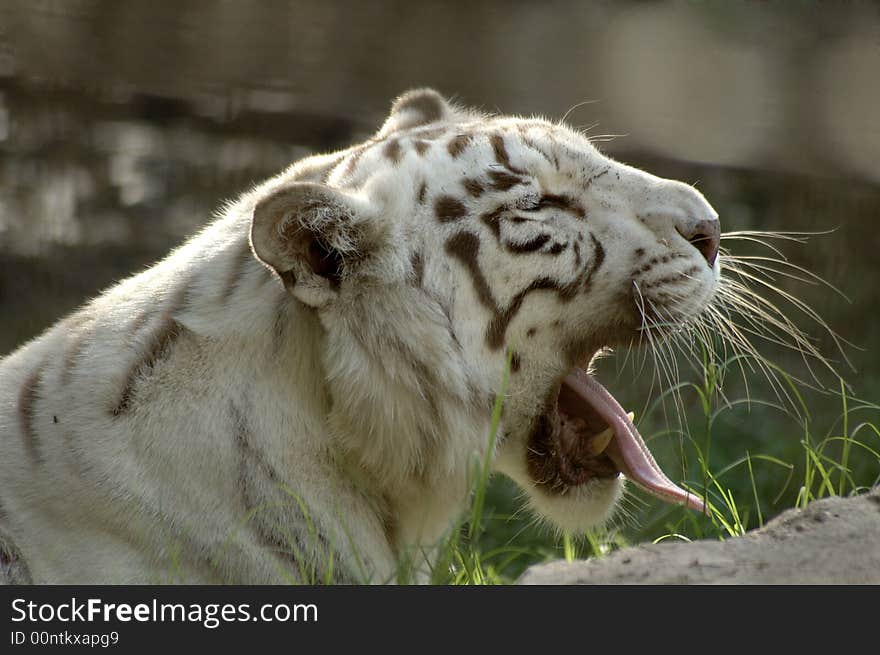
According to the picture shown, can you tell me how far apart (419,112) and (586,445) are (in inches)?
27.6

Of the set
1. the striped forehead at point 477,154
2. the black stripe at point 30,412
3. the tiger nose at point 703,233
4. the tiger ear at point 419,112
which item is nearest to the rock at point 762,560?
the tiger nose at point 703,233

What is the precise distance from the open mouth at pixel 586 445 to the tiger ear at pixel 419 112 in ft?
1.89

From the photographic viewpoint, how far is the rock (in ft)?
5.27

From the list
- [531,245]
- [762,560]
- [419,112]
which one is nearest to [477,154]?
[531,245]

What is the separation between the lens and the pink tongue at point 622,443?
6.96 ft

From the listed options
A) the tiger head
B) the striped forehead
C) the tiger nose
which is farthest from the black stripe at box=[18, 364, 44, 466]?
the tiger nose

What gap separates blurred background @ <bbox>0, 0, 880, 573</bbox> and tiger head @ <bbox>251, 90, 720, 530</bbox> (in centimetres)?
283

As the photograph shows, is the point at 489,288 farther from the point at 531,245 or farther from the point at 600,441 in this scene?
the point at 600,441

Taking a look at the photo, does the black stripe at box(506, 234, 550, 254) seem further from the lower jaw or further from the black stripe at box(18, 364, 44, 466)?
the black stripe at box(18, 364, 44, 466)

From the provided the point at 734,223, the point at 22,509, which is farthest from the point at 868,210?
the point at 22,509

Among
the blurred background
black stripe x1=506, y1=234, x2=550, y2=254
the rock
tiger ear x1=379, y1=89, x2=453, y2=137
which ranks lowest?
the blurred background

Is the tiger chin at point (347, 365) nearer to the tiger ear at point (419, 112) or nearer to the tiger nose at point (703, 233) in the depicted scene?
the tiger nose at point (703, 233)

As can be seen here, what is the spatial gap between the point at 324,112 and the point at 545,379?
333 centimetres

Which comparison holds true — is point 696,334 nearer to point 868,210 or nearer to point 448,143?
point 448,143
